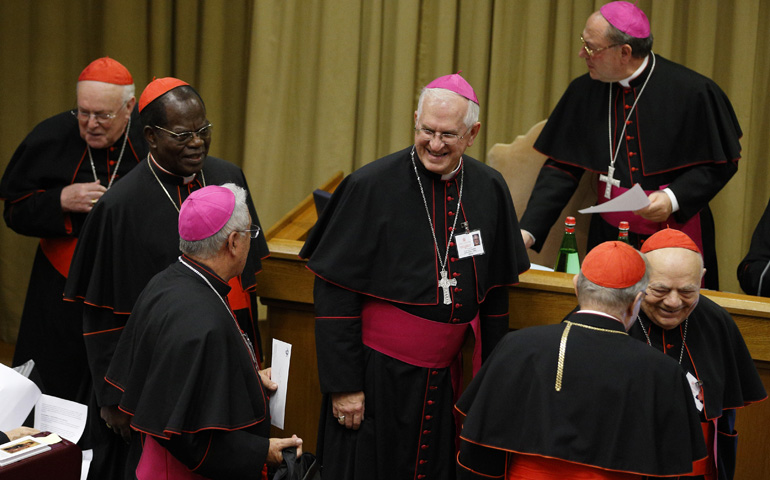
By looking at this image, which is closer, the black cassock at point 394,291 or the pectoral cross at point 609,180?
the black cassock at point 394,291

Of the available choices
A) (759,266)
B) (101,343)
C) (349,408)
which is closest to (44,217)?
(101,343)

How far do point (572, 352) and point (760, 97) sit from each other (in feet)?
12.7

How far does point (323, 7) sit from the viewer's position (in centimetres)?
639

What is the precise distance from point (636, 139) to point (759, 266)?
0.80 metres

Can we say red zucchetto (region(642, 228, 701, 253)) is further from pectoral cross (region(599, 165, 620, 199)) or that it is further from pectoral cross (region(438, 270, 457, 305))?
pectoral cross (region(599, 165, 620, 199))

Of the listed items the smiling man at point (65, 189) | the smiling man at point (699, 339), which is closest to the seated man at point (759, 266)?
the smiling man at point (699, 339)

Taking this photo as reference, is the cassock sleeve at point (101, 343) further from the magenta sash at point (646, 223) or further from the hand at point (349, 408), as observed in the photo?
the magenta sash at point (646, 223)

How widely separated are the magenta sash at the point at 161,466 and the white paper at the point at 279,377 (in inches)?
13.1

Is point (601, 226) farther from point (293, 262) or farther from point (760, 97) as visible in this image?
point (760, 97)

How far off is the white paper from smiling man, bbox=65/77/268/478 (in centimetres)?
64

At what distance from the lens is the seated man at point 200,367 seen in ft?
8.49

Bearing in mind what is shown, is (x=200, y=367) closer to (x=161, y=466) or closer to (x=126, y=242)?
(x=161, y=466)

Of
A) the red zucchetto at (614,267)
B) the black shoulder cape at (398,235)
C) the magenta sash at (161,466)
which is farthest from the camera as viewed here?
the black shoulder cape at (398,235)

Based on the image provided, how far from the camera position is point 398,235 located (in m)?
3.35
